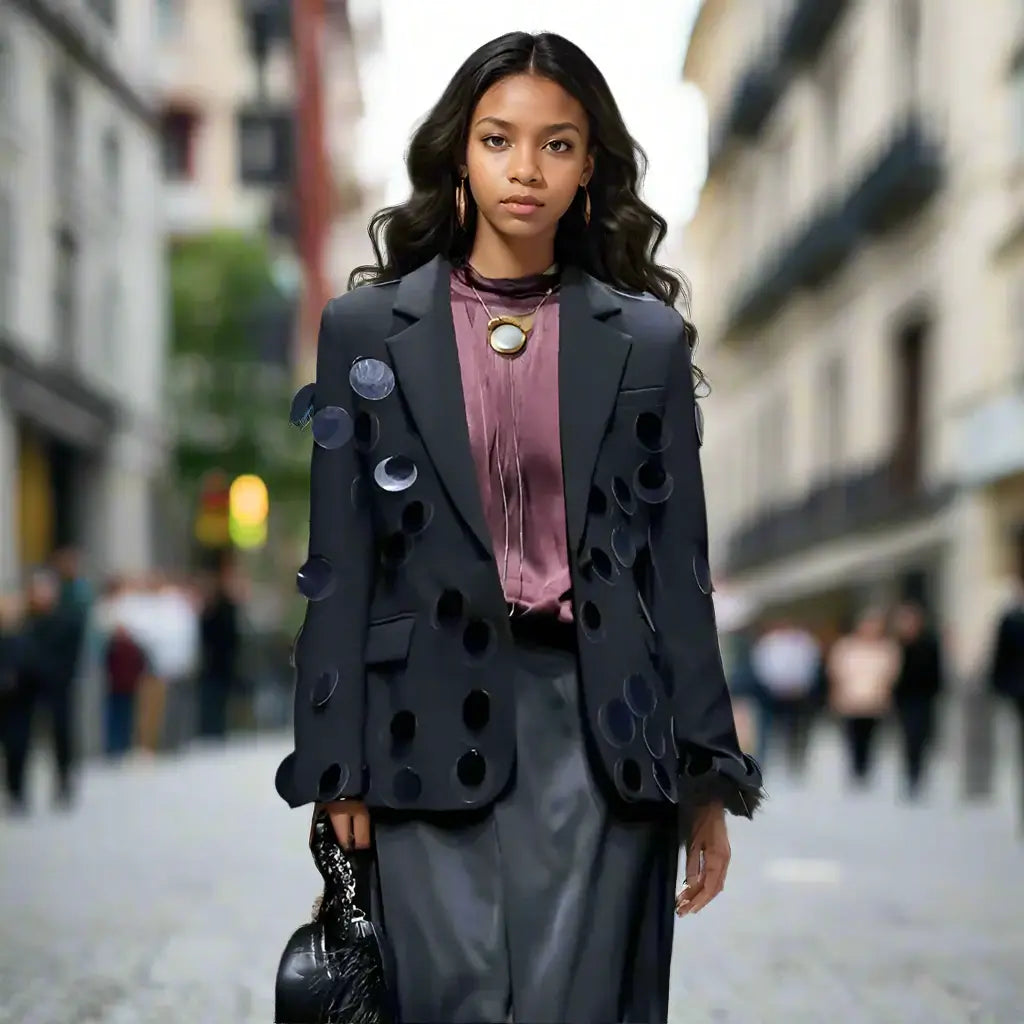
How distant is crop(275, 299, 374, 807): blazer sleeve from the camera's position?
10.7 ft

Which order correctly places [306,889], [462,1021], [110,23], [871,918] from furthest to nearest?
[110,23], [306,889], [871,918], [462,1021]

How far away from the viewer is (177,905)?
9.52 metres

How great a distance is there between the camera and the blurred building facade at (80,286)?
93.5ft

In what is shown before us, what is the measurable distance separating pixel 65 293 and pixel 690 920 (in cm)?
2352

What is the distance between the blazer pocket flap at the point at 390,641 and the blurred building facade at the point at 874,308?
86.5 ft

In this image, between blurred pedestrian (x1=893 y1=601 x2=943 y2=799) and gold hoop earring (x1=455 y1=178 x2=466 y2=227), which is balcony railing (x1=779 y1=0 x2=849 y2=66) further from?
gold hoop earring (x1=455 y1=178 x2=466 y2=227)

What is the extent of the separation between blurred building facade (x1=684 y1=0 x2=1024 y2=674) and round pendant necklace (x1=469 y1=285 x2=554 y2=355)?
26141 millimetres

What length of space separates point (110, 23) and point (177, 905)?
24392 mm

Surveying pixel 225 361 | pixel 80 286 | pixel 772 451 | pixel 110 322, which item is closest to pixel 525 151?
pixel 80 286

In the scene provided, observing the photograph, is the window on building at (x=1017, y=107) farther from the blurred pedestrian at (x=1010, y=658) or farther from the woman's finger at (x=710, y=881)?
the woman's finger at (x=710, y=881)

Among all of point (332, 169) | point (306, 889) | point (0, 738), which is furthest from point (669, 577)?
point (332, 169)

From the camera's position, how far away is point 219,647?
80.4 feet

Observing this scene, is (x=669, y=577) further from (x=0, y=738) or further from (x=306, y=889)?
A: (x=0, y=738)

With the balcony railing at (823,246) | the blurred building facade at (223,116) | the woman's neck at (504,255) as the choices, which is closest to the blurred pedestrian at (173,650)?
the balcony railing at (823,246)
